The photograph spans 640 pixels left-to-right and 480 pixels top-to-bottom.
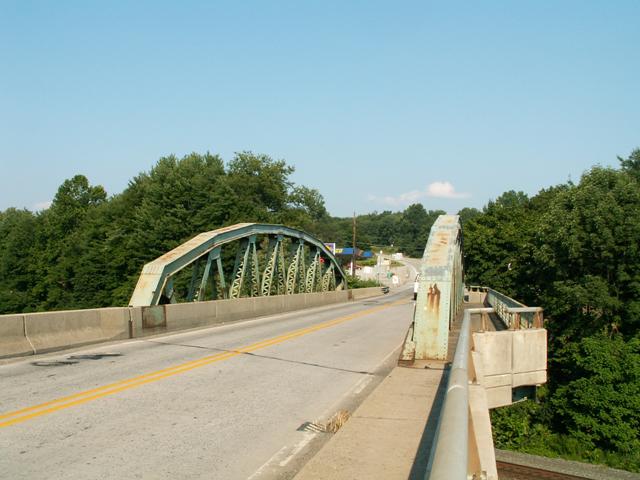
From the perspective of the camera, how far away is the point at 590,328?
3388cm

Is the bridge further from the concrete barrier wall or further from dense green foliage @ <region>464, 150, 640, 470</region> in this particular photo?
dense green foliage @ <region>464, 150, 640, 470</region>

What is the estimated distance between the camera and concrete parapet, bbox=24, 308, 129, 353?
448 inches

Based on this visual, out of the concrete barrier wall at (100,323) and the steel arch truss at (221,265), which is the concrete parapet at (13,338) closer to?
the concrete barrier wall at (100,323)

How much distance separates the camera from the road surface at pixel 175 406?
5.41 meters

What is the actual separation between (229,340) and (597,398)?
70.1 feet

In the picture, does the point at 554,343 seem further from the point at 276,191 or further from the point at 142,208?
the point at 276,191

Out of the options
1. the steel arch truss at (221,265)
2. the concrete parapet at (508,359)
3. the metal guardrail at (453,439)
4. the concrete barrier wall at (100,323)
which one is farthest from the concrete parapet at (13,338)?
the concrete parapet at (508,359)

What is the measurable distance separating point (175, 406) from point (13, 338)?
5.12 meters

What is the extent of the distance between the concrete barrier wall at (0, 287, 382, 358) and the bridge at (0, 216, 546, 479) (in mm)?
34

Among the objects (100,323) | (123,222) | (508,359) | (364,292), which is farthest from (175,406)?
(123,222)

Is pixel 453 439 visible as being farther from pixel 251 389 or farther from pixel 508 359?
pixel 508 359

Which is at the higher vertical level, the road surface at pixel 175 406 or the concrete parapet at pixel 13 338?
the concrete parapet at pixel 13 338

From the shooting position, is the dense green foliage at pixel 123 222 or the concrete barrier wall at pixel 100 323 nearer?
the concrete barrier wall at pixel 100 323

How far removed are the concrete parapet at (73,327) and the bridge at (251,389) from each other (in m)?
0.03
